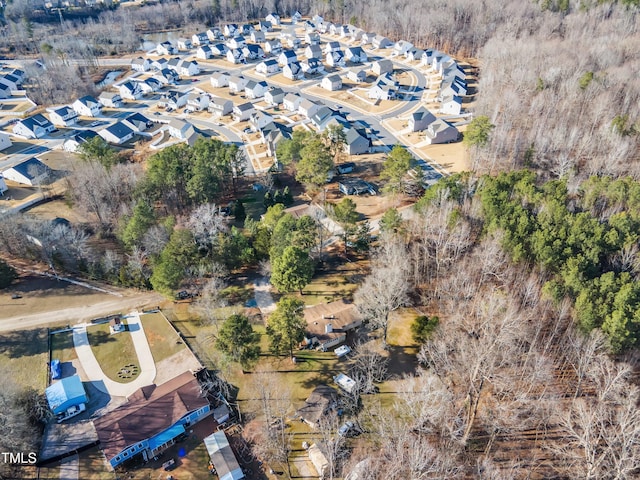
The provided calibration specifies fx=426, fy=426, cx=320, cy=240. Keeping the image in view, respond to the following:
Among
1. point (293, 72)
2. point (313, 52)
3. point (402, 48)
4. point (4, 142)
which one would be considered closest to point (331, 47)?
point (313, 52)

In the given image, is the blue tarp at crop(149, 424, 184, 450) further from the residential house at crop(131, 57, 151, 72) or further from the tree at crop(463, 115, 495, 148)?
the residential house at crop(131, 57, 151, 72)

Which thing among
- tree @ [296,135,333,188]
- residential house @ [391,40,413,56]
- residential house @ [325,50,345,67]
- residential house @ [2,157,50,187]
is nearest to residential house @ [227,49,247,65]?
residential house @ [325,50,345,67]

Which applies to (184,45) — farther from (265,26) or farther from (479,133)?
(479,133)

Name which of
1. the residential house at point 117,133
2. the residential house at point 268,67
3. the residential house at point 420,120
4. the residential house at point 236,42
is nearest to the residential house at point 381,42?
the residential house at point 268,67

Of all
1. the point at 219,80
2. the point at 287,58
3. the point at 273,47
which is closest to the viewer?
the point at 219,80

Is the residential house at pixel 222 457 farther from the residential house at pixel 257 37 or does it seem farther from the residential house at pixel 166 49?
the residential house at pixel 257 37

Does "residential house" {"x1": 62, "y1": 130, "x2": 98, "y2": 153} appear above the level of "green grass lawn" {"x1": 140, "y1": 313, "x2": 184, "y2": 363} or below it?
above

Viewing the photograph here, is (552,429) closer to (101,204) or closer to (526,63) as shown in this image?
(101,204)
